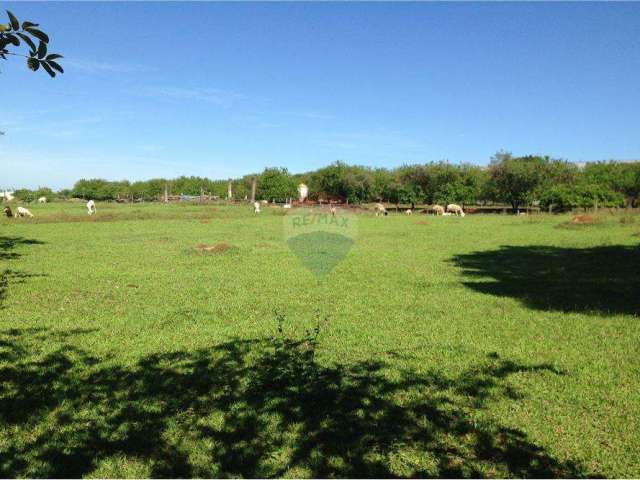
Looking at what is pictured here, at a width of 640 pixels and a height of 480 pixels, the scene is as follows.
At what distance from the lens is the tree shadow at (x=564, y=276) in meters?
11.1

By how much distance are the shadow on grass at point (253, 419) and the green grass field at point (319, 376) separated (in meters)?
0.02

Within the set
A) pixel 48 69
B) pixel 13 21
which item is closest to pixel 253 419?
pixel 48 69

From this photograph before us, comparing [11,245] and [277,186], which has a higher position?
[277,186]

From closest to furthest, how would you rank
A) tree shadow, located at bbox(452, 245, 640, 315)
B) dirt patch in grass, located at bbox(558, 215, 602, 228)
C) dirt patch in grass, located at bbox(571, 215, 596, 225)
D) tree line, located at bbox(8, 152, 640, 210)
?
tree shadow, located at bbox(452, 245, 640, 315)
dirt patch in grass, located at bbox(558, 215, 602, 228)
dirt patch in grass, located at bbox(571, 215, 596, 225)
tree line, located at bbox(8, 152, 640, 210)

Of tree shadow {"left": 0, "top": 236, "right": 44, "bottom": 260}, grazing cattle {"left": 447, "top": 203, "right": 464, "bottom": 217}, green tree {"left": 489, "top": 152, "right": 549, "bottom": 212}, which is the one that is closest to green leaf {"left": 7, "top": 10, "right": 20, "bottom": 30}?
tree shadow {"left": 0, "top": 236, "right": 44, "bottom": 260}

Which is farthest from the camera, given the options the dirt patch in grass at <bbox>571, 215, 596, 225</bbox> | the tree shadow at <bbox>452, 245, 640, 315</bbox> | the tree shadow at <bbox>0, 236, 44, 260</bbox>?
the dirt patch in grass at <bbox>571, 215, 596, 225</bbox>

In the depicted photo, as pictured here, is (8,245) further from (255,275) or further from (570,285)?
(570,285)

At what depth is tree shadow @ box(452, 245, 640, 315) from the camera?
11.1 m

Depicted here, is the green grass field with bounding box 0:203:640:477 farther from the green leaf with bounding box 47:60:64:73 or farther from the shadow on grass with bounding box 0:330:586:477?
the green leaf with bounding box 47:60:64:73

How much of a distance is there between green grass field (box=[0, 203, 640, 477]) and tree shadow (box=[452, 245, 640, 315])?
0.14 m

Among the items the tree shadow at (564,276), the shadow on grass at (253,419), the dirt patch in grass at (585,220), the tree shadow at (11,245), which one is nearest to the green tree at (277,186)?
the dirt patch in grass at (585,220)

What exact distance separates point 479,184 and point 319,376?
88895 millimetres

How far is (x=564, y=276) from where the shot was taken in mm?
14695
